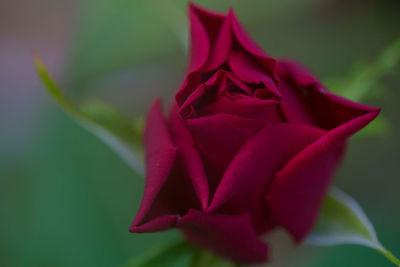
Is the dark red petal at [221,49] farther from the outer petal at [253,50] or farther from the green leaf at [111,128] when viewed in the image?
the green leaf at [111,128]

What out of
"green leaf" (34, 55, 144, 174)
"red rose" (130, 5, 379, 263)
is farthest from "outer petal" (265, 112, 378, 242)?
"green leaf" (34, 55, 144, 174)

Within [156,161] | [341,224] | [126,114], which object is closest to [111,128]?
[156,161]

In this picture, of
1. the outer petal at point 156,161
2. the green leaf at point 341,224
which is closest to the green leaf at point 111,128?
the outer petal at point 156,161

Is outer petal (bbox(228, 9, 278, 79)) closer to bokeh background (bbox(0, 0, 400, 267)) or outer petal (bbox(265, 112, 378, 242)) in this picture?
outer petal (bbox(265, 112, 378, 242))

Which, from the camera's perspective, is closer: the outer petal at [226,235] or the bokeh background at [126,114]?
the outer petal at [226,235]

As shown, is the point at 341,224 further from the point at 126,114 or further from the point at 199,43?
the point at 126,114
